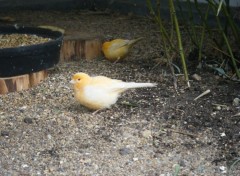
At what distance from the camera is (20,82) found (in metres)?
3.55

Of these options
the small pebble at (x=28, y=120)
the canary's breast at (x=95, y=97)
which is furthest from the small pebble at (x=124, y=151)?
the small pebble at (x=28, y=120)

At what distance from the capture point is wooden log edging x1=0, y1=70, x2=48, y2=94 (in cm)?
350

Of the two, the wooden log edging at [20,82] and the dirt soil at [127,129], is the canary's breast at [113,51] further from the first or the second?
the wooden log edging at [20,82]

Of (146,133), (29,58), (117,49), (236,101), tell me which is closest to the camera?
(146,133)

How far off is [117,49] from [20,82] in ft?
2.63

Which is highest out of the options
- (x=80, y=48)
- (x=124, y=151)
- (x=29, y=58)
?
(x=29, y=58)

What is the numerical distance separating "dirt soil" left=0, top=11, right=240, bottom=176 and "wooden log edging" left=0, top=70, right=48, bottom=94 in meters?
0.05

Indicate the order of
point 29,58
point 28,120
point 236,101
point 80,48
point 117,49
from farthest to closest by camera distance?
point 80,48
point 117,49
point 29,58
point 236,101
point 28,120

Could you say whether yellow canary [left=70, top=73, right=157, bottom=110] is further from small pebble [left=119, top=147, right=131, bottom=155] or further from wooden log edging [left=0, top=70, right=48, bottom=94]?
wooden log edging [left=0, top=70, right=48, bottom=94]

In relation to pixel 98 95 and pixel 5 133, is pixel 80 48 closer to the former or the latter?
pixel 98 95

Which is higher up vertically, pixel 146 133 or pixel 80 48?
pixel 80 48

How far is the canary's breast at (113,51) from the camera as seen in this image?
403 cm

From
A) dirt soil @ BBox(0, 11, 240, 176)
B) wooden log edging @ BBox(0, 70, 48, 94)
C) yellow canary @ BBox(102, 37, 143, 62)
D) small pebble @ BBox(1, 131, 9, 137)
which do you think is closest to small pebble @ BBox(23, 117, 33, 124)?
dirt soil @ BBox(0, 11, 240, 176)

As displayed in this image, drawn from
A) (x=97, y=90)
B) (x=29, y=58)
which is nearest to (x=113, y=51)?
(x=29, y=58)
